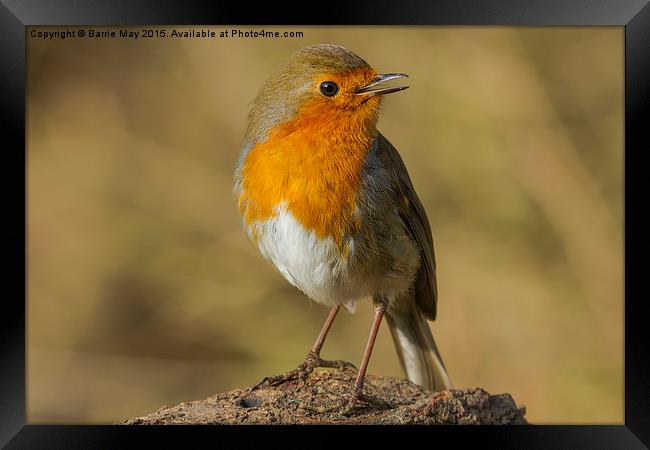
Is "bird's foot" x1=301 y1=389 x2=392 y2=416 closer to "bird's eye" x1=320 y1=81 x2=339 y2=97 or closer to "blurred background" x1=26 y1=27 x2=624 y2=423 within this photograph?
"bird's eye" x1=320 y1=81 x2=339 y2=97

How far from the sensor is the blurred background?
637 centimetres

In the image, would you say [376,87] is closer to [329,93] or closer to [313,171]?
[329,93]

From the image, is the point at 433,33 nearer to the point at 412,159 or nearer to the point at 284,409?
the point at 412,159

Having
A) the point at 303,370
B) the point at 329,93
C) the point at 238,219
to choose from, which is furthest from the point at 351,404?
the point at 238,219

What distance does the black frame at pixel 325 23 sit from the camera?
130 inches

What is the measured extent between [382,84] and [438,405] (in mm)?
1507

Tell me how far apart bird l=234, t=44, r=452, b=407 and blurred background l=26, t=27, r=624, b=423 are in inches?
85.0

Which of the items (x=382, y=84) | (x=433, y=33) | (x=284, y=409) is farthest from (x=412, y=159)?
(x=284, y=409)

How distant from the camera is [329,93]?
4.07m

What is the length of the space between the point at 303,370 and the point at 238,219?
8.08 feet

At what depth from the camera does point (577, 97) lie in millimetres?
6562

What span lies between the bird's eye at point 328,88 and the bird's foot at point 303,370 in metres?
1.37

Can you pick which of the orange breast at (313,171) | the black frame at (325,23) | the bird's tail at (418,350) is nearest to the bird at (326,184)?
the orange breast at (313,171)

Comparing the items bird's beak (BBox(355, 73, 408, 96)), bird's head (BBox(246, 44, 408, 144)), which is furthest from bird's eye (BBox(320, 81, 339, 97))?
bird's beak (BBox(355, 73, 408, 96))
